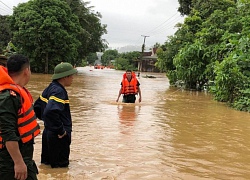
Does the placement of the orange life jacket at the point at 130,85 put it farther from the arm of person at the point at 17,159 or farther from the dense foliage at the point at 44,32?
the dense foliage at the point at 44,32

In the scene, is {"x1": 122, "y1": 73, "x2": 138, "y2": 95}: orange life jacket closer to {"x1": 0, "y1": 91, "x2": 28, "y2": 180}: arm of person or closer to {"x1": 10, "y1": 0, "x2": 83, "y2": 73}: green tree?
{"x1": 0, "y1": 91, "x2": 28, "y2": 180}: arm of person

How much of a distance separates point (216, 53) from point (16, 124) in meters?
17.7

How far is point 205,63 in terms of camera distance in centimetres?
2133

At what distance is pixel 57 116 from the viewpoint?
4.41 m

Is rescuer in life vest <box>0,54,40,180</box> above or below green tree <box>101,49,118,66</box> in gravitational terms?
below

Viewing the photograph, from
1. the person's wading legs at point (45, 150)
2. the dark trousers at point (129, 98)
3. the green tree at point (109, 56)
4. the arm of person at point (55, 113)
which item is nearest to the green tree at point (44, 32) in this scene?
the dark trousers at point (129, 98)

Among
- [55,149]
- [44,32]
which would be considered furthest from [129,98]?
[44,32]

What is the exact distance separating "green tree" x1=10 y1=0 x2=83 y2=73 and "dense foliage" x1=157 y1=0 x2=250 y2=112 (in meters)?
14.2

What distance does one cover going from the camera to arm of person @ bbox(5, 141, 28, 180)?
9.01 feet

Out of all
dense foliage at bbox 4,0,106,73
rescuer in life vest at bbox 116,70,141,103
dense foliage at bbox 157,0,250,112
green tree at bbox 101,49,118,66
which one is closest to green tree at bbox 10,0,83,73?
dense foliage at bbox 4,0,106,73

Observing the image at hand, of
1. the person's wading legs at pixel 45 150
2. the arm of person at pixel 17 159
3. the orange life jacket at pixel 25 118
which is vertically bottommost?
the person's wading legs at pixel 45 150

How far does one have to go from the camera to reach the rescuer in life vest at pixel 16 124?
2.73 meters

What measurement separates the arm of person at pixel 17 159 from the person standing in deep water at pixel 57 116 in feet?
5.25

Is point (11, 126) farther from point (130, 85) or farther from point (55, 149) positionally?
point (130, 85)
